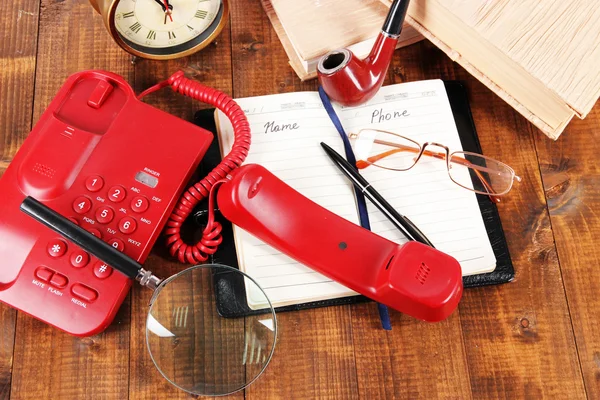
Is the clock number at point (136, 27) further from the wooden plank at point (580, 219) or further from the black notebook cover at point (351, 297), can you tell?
the wooden plank at point (580, 219)

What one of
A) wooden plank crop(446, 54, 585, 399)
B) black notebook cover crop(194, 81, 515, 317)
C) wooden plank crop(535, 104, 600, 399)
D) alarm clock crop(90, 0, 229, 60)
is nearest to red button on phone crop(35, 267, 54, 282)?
black notebook cover crop(194, 81, 515, 317)

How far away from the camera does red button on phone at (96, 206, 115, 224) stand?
2.70ft

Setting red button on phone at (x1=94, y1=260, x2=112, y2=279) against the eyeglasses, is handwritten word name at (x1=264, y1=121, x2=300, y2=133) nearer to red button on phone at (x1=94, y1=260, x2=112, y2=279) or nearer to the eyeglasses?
the eyeglasses

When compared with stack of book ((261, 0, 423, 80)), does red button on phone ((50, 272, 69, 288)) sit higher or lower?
lower

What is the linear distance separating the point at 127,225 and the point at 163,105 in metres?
0.23

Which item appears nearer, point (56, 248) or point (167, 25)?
point (56, 248)

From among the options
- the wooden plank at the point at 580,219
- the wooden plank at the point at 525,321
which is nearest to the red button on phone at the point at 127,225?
the wooden plank at the point at 525,321

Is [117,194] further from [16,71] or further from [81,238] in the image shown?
[16,71]

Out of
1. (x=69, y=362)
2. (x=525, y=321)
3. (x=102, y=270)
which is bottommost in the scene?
(x=525, y=321)

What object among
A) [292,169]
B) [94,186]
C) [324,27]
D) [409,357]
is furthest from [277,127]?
[409,357]

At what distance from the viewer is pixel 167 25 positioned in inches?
35.7

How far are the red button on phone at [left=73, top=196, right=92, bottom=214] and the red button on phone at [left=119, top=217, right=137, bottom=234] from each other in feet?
0.16

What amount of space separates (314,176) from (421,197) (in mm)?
157

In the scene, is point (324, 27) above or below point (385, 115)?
above
